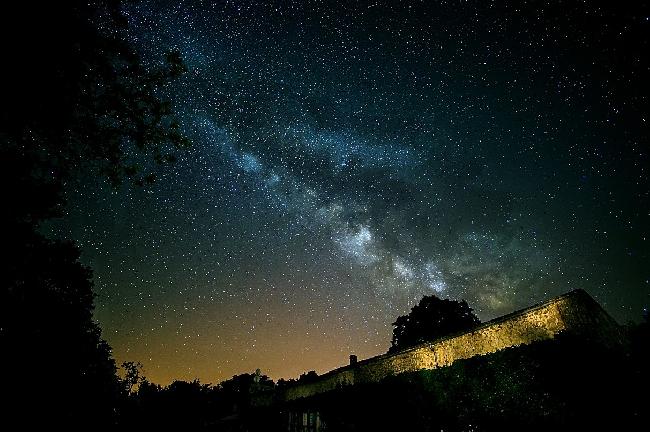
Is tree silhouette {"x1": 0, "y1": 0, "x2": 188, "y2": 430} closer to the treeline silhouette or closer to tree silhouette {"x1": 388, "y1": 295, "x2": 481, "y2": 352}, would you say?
the treeline silhouette

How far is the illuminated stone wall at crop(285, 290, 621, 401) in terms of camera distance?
1403 cm

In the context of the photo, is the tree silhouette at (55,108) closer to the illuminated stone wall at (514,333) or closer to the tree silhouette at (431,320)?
the illuminated stone wall at (514,333)

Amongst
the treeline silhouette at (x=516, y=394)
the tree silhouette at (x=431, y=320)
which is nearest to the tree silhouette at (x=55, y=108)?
the treeline silhouette at (x=516, y=394)

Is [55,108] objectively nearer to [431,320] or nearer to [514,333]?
[514,333]

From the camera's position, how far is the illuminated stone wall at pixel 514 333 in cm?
1403

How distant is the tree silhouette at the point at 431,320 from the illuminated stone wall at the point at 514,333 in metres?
25.6

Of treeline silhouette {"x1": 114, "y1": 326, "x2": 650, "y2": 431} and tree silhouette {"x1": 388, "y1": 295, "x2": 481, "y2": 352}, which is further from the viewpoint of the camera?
tree silhouette {"x1": 388, "y1": 295, "x2": 481, "y2": 352}

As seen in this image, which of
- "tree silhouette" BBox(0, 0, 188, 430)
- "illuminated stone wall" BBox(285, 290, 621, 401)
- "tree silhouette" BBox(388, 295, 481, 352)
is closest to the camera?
"tree silhouette" BBox(0, 0, 188, 430)

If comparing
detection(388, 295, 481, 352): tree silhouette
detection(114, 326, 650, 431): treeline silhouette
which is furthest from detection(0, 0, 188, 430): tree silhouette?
detection(388, 295, 481, 352): tree silhouette

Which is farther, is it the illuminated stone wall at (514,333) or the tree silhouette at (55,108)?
the illuminated stone wall at (514,333)

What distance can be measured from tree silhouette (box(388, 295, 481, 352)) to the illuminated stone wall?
84.1 ft

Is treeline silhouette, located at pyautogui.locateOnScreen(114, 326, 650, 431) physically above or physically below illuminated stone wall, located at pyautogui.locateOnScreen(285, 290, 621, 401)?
below

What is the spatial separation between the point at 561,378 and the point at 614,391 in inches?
40.6

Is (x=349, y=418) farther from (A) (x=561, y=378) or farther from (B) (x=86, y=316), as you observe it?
(B) (x=86, y=316)
